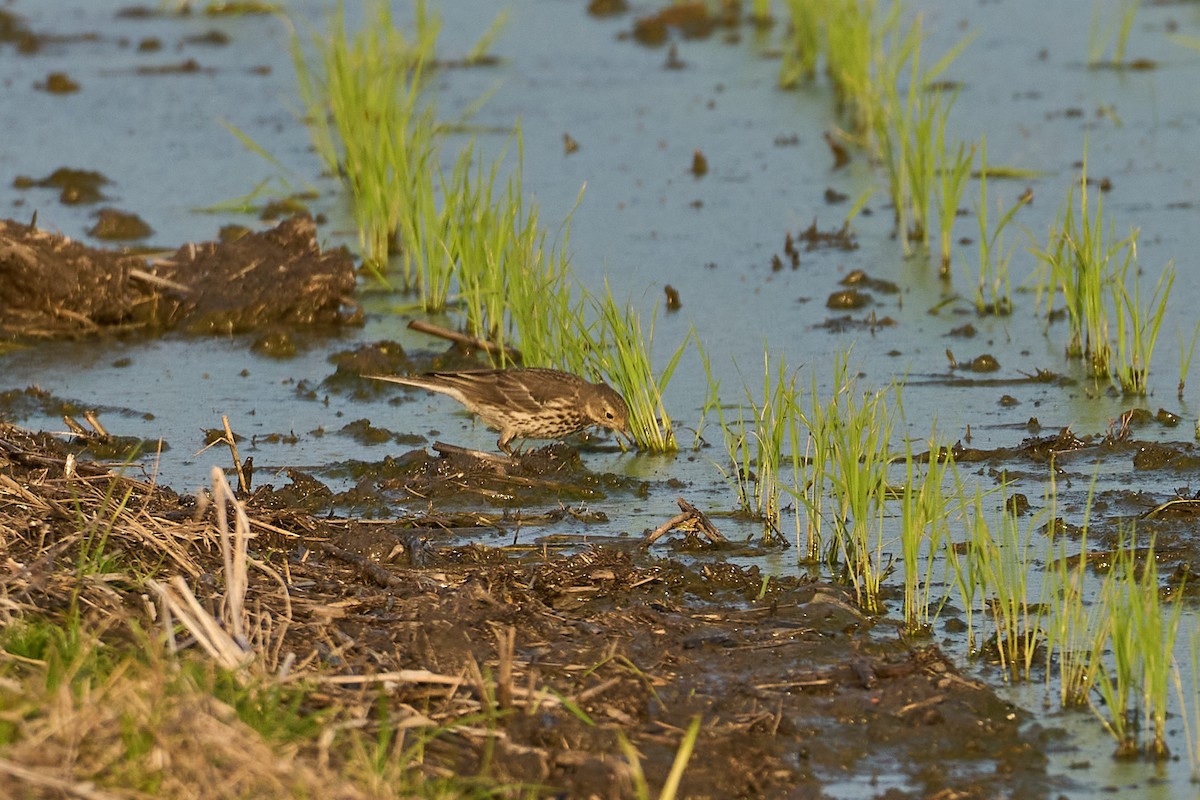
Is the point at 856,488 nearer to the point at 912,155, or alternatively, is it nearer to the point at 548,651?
the point at 548,651

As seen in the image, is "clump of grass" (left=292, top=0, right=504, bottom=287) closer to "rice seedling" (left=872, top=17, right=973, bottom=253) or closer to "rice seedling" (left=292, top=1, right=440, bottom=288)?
"rice seedling" (left=292, top=1, right=440, bottom=288)

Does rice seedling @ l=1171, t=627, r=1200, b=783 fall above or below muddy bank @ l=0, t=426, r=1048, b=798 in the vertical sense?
above

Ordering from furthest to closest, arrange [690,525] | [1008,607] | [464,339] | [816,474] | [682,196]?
[682,196] < [464,339] < [690,525] < [816,474] < [1008,607]

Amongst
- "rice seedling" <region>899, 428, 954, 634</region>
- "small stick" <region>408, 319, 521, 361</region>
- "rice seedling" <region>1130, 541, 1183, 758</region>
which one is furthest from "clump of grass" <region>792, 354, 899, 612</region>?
"small stick" <region>408, 319, 521, 361</region>

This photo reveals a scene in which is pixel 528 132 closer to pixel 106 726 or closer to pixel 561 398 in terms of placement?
pixel 561 398

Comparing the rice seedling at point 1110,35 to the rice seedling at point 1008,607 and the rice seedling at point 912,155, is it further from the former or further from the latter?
the rice seedling at point 1008,607

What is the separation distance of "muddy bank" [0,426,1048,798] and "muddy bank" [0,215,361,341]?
3727 mm

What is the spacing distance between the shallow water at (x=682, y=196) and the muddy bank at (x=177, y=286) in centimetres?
21

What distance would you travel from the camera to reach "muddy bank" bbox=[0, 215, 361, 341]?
9.58 m

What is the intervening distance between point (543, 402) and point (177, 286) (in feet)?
10.5

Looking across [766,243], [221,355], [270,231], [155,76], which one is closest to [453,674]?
[221,355]

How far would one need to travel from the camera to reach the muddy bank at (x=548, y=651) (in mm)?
4441

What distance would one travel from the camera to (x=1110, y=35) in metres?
15.9

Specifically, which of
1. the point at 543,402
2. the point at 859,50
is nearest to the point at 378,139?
the point at 543,402
